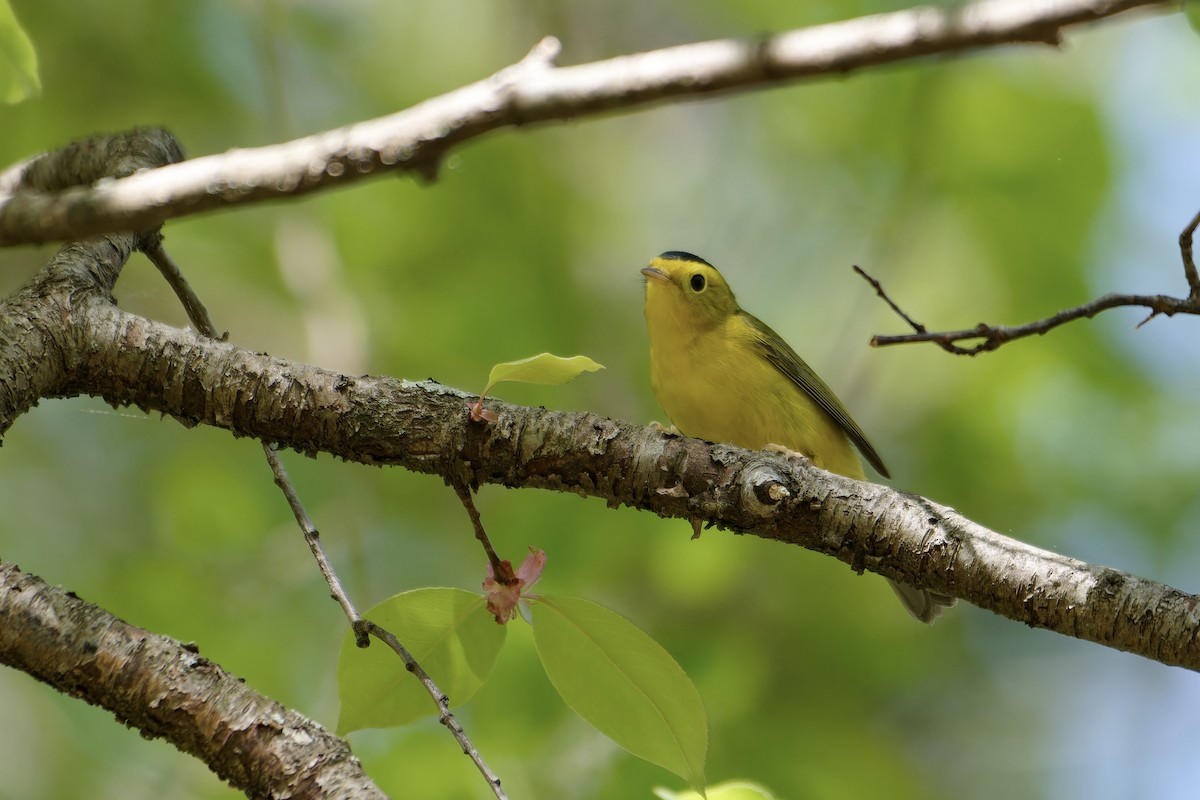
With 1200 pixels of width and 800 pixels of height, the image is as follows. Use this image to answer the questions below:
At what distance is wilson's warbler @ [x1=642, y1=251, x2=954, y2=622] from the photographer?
4984 mm

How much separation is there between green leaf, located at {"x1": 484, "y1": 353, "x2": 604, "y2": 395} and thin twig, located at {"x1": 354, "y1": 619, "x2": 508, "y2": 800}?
59cm

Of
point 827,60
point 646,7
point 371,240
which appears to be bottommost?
point 827,60

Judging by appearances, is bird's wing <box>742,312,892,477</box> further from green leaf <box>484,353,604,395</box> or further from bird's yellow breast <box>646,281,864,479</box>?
green leaf <box>484,353,604,395</box>

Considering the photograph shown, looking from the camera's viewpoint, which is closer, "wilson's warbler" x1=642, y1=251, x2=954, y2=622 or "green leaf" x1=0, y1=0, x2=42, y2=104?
"green leaf" x1=0, y1=0, x2=42, y2=104

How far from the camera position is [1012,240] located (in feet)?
18.1

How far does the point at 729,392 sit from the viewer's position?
5020 millimetres

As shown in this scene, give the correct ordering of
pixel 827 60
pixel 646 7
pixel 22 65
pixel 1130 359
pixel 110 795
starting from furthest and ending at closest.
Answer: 1. pixel 646 7
2. pixel 1130 359
3. pixel 110 795
4. pixel 22 65
5. pixel 827 60

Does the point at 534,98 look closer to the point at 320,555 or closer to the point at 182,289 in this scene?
the point at 320,555

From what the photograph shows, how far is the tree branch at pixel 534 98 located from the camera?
1211 mm

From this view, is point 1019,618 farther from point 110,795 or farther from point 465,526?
point 110,795

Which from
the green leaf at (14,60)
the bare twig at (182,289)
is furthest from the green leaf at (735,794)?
the green leaf at (14,60)

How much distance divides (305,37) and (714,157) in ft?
9.78

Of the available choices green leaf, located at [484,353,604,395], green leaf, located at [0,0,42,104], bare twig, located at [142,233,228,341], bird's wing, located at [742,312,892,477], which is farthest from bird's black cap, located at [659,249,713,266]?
green leaf, located at [0,0,42,104]

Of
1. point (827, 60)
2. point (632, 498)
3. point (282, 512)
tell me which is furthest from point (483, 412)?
point (282, 512)
